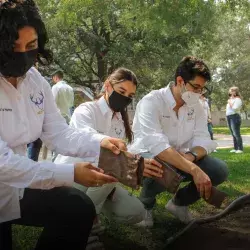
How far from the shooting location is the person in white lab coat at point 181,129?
11.0 feet

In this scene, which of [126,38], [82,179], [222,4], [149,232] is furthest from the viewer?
[126,38]

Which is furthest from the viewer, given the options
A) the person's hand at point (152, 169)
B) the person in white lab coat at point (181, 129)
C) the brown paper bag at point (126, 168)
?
the person in white lab coat at point (181, 129)

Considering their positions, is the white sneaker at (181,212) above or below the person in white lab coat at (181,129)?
below

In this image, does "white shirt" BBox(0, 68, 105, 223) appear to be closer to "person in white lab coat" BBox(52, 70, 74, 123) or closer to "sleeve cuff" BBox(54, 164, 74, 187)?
"sleeve cuff" BBox(54, 164, 74, 187)

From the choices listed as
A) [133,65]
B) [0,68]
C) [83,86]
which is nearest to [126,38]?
[133,65]

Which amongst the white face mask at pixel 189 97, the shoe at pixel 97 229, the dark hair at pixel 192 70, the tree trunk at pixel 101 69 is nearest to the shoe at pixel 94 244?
the shoe at pixel 97 229

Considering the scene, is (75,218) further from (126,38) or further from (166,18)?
(126,38)

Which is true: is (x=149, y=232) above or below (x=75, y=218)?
below

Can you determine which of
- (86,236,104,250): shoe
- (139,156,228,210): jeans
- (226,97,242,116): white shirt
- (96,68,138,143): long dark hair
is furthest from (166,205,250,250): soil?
(226,97,242,116): white shirt

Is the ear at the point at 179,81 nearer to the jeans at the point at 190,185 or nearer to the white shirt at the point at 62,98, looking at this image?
the jeans at the point at 190,185

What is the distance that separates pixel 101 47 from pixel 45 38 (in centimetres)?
1862

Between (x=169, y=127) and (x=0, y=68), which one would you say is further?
(x=169, y=127)

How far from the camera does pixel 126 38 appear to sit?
19844 mm

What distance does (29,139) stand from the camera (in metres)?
2.16
